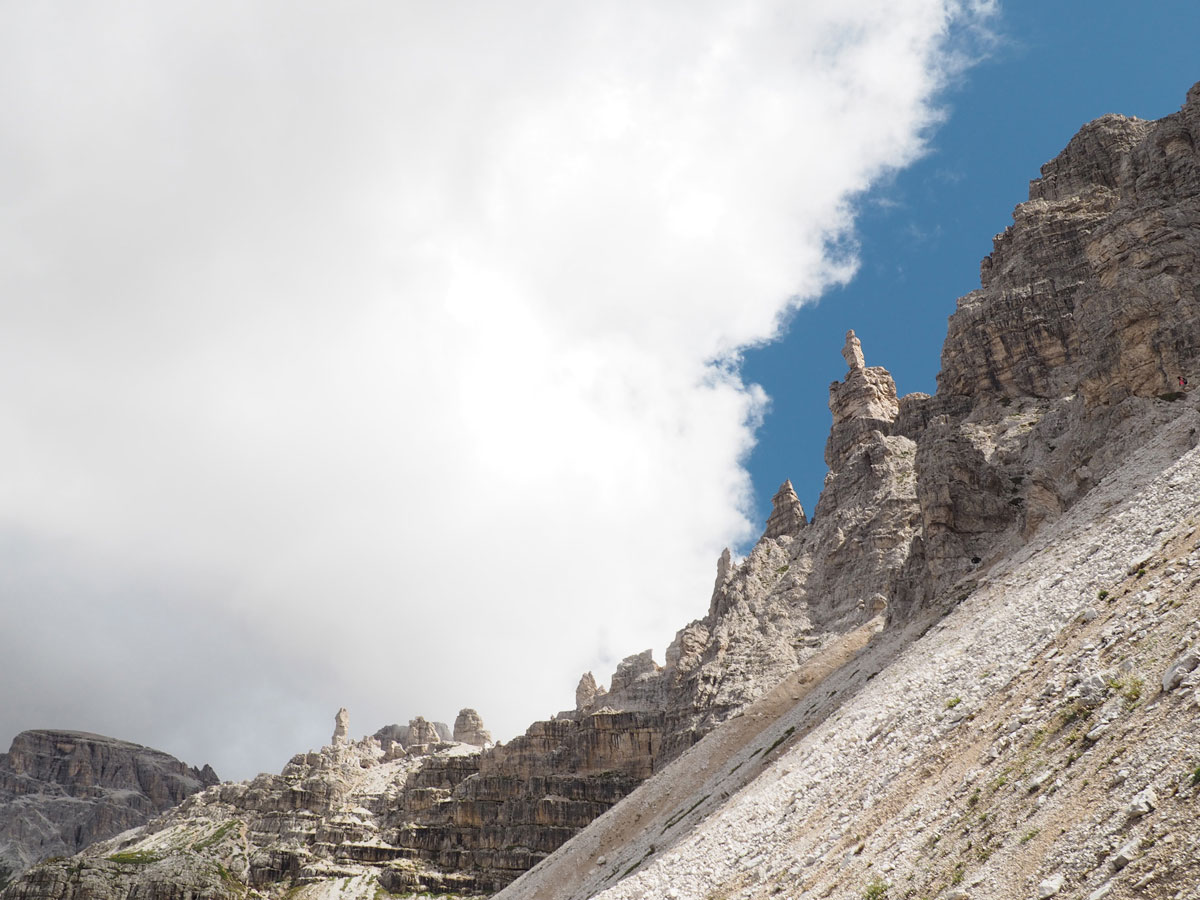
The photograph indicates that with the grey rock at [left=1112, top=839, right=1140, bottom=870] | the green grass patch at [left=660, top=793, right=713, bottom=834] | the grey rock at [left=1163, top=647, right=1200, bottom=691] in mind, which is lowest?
the grey rock at [left=1112, top=839, right=1140, bottom=870]

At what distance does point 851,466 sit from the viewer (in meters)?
132

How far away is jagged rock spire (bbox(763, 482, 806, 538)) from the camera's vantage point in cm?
14206

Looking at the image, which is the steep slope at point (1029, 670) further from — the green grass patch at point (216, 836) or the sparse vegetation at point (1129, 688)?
the green grass patch at point (216, 836)

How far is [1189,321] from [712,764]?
49138 mm

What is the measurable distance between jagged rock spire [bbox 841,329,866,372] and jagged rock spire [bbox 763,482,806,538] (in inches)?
847

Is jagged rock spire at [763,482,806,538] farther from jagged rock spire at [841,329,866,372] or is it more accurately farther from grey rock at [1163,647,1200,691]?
grey rock at [1163,647,1200,691]

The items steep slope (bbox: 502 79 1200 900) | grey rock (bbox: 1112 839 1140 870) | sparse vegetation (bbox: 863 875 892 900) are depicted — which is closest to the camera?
grey rock (bbox: 1112 839 1140 870)

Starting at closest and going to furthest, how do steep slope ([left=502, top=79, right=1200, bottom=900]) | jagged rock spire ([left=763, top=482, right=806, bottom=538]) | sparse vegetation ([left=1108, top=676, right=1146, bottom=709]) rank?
1. steep slope ([left=502, top=79, right=1200, bottom=900])
2. sparse vegetation ([left=1108, top=676, right=1146, bottom=709])
3. jagged rock spire ([left=763, top=482, right=806, bottom=538])

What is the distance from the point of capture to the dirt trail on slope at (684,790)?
65.6 m

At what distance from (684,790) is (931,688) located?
40446 millimetres

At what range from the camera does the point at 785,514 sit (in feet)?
475

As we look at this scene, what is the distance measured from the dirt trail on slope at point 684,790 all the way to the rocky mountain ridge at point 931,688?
0.44 metres

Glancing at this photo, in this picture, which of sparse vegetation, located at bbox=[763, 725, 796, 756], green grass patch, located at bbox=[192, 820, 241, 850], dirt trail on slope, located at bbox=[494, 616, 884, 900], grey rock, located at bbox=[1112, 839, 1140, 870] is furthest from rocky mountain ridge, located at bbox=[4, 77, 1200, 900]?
green grass patch, located at bbox=[192, 820, 241, 850]

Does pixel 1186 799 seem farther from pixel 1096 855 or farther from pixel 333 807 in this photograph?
pixel 333 807
